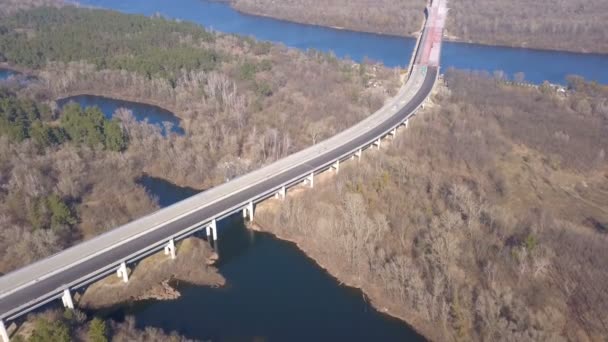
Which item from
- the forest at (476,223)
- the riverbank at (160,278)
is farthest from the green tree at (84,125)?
the forest at (476,223)

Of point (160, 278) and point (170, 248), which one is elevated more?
point (170, 248)

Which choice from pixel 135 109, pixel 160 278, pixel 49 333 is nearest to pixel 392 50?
pixel 135 109

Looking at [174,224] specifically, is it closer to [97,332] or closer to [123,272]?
[123,272]

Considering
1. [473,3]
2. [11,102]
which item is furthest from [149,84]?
[473,3]

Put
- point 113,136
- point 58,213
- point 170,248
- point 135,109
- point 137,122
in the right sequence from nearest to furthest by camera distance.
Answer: point 170,248, point 58,213, point 113,136, point 137,122, point 135,109

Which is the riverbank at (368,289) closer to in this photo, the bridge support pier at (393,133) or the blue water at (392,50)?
the bridge support pier at (393,133)

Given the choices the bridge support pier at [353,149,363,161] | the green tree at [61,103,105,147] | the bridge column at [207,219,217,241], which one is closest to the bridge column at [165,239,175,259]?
the bridge column at [207,219,217,241]

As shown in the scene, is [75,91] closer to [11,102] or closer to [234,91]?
[11,102]

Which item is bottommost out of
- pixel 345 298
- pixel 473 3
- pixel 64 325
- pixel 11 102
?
pixel 345 298
